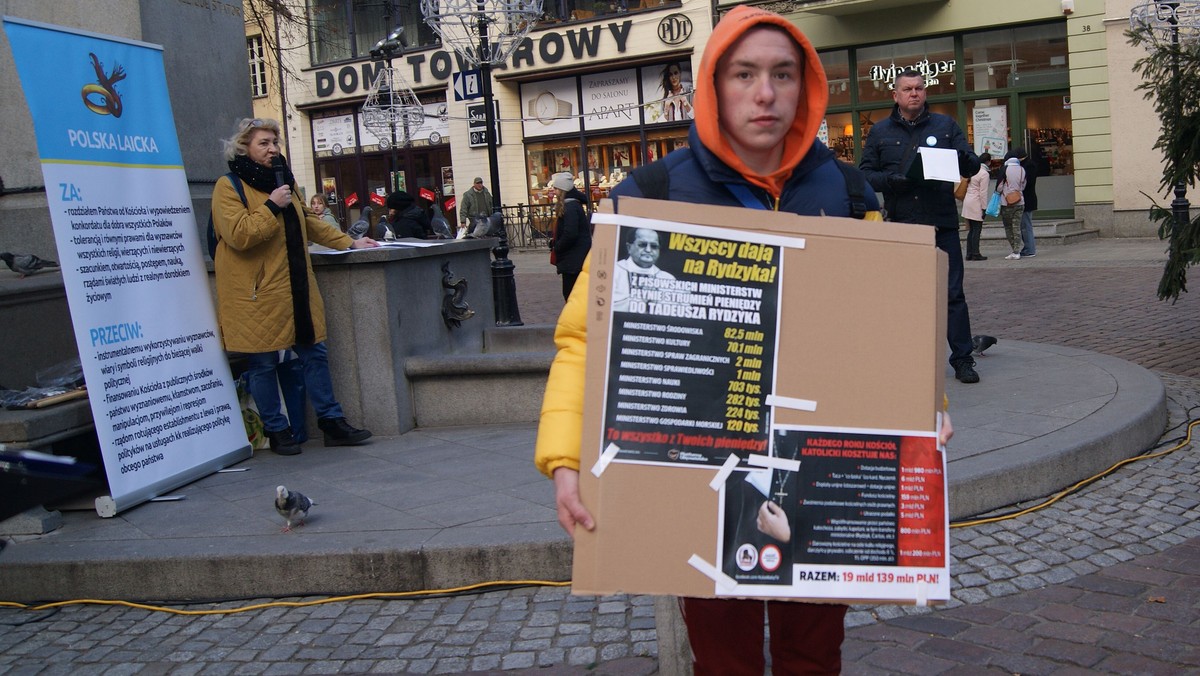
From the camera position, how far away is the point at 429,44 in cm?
3045

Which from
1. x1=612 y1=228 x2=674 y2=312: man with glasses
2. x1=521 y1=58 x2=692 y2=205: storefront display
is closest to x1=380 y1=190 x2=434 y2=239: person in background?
x1=612 y1=228 x2=674 y2=312: man with glasses

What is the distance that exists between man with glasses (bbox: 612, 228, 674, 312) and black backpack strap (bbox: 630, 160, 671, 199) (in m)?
0.35

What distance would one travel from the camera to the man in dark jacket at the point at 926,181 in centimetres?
714

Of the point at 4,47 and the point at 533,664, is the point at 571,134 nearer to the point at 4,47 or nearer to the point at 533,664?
the point at 4,47

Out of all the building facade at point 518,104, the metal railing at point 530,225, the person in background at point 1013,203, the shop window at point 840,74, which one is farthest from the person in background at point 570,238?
the metal railing at point 530,225

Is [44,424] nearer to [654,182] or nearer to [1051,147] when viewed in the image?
[654,182]

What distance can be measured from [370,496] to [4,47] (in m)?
3.76

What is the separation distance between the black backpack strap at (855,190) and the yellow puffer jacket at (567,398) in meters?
0.69

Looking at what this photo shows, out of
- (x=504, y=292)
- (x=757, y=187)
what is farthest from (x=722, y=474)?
(x=504, y=292)

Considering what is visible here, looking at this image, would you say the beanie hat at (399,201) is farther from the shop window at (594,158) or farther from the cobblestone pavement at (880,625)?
the shop window at (594,158)

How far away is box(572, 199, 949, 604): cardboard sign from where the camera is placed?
6.88ft

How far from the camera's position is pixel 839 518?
216cm

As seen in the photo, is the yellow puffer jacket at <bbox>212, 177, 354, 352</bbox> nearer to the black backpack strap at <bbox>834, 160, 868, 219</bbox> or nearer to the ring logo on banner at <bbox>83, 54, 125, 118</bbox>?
the ring logo on banner at <bbox>83, 54, 125, 118</bbox>

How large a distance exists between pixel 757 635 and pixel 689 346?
2.64 feet
